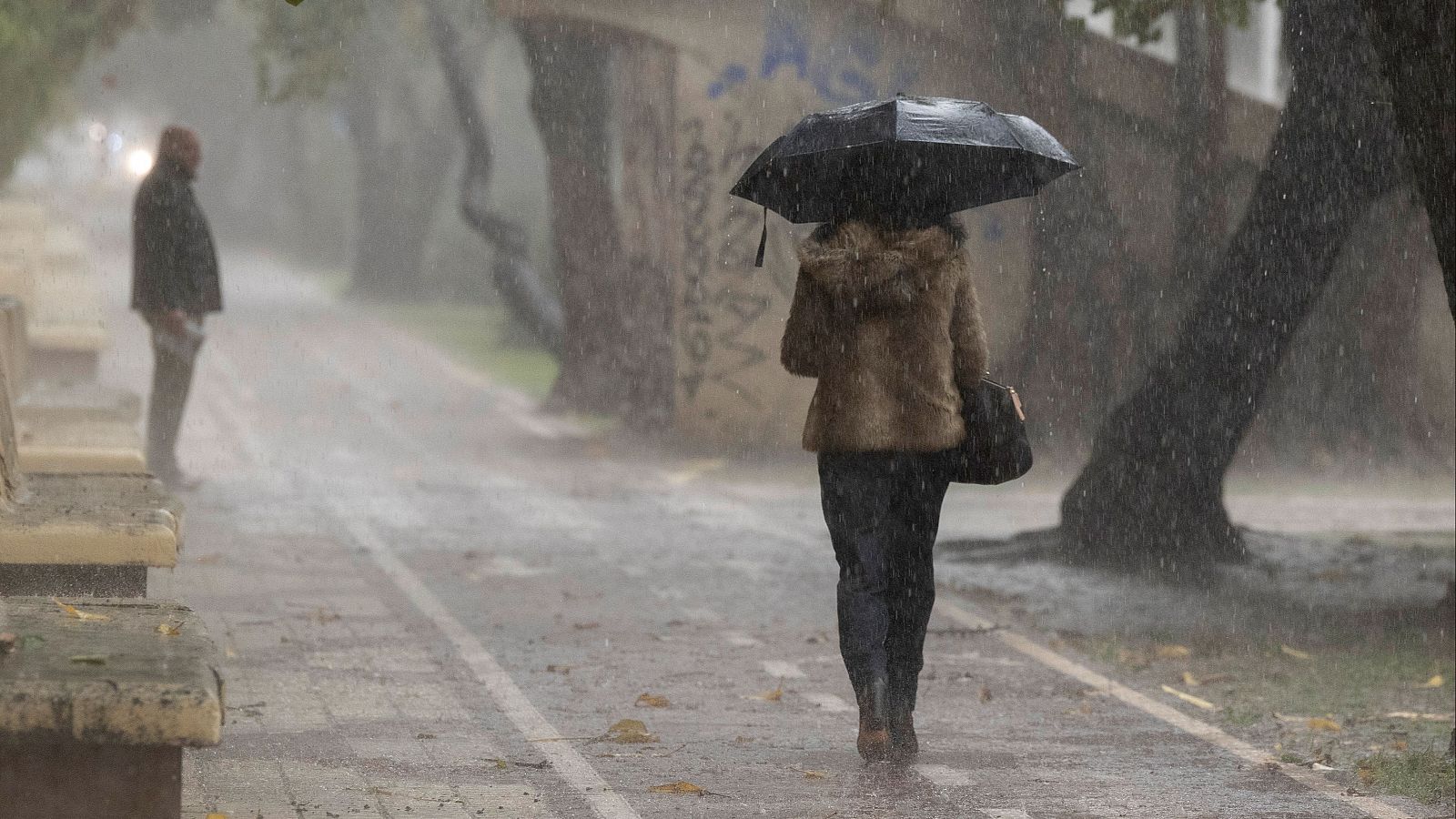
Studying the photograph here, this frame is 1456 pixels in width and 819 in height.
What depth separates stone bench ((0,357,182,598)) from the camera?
250 inches

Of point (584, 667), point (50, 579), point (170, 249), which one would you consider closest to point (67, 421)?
point (170, 249)

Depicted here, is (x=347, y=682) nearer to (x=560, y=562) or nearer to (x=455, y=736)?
(x=455, y=736)

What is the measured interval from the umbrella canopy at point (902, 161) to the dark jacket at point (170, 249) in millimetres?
7328

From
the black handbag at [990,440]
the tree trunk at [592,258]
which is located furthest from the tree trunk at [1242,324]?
the tree trunk at [592,258]

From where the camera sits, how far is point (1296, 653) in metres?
9.51

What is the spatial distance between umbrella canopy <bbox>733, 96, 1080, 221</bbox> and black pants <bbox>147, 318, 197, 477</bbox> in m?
7.56

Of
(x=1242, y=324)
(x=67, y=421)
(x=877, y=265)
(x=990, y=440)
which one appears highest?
(x=877, y=265)

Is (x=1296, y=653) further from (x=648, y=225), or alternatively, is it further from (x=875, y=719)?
(x=648, y=225)

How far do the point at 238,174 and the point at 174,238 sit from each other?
2568 inches

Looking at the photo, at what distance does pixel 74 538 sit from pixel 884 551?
2421mm

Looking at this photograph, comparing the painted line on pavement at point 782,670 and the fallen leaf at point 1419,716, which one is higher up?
the fallen leaf at point 1419,716

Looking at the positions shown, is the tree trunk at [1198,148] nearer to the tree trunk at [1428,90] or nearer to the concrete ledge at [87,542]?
the tree trunk at [1428,90]

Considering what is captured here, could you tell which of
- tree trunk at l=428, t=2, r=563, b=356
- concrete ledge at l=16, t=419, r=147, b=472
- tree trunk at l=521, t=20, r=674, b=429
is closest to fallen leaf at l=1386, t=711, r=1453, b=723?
concrete ledge at l=16, t=419, r=147, b=472

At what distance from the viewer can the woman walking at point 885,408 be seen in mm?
6516
